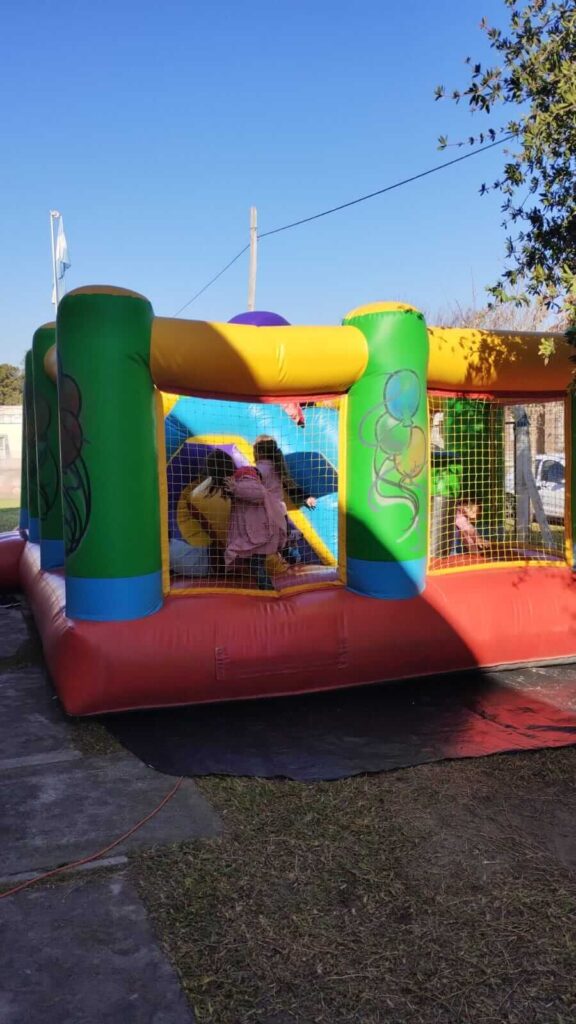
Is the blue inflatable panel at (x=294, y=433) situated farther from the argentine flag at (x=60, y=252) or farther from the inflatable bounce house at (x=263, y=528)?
the argentine flag at (x=60, y=252)

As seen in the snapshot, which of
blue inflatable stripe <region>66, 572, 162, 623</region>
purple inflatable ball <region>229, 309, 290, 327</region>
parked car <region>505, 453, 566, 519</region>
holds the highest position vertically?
purple inflatable ball <region>229, 309, 290, 327</region>

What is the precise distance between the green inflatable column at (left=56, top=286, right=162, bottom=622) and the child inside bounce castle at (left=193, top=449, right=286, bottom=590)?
2.42 feet

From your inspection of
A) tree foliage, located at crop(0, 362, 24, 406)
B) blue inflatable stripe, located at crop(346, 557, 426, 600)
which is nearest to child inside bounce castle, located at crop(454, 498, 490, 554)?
blue inflatable stripe, located at crop(346, 557, 426, 600)

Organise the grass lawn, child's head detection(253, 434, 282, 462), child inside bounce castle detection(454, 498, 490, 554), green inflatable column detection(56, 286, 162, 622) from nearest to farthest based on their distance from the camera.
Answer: the grass lawn, green inflatable column detection(56, 286, 162, 622), child's head detection(253, 434, 282, 462), child inside bounce castle detection(454, 498, 490, 554)

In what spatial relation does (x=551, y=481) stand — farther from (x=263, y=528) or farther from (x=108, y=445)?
(x=108, y=445)

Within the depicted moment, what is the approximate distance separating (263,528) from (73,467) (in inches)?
48.7

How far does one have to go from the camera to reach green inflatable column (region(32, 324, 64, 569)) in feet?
20.2

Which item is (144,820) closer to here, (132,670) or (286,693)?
(132,670)

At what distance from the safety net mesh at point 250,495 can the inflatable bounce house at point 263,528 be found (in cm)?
2

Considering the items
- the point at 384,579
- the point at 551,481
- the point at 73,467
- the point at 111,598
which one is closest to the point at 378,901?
the point at 111,598

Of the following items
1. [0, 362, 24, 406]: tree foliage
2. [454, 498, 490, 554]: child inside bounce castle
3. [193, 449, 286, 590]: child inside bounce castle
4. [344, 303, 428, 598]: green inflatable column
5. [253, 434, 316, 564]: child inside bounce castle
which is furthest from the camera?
[0, 362, 24, 406]: tree foliage

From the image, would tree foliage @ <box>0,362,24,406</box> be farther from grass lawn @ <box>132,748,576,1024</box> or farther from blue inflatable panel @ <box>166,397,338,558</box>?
grass lawn @ <box>132,748,576,1024</box>

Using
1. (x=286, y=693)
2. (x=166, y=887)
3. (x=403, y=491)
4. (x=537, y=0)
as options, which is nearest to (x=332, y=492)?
(x=403, y=491)

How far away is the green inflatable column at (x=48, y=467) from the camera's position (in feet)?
20.2
